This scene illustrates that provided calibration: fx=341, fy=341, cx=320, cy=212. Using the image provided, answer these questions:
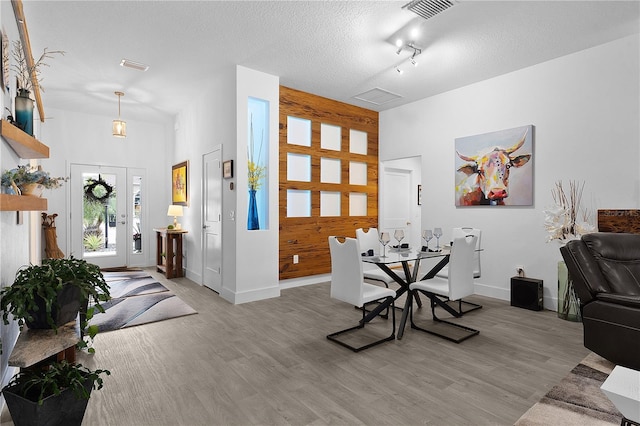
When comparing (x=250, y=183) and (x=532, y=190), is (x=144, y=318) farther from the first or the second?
(x=532, y=190)

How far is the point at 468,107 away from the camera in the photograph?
16.7ft

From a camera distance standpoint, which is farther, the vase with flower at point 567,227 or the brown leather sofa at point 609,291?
the vase with flower at point 567,227

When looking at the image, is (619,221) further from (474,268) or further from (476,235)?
(474,268)

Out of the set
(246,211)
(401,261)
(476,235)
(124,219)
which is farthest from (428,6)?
(124,219)

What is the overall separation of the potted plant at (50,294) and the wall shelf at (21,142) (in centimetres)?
72

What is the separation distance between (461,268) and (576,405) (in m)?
1.30

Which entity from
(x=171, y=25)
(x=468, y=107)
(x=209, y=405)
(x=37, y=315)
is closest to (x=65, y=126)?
(x=171, y=25)

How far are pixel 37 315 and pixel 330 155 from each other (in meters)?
4.67

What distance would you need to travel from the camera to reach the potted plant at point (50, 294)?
5.46 ft

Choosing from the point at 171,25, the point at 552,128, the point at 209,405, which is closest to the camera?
the point at 209,405

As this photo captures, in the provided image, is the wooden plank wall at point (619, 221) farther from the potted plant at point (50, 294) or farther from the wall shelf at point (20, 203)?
the wall shelf at point (20, 203)

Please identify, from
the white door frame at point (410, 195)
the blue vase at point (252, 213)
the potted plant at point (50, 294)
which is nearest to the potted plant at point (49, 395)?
the potted plant at point (50, 294)

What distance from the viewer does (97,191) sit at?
691cm

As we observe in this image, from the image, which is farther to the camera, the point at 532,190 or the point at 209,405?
the point at 532,190
